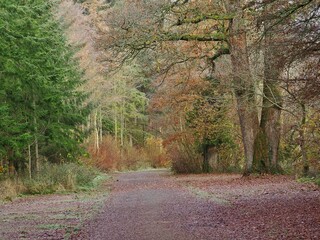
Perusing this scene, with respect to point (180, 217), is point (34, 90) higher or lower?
higher

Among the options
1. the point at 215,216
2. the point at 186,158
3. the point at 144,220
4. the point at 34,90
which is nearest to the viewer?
the point at 144,220

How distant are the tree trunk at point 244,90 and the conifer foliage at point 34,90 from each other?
7770 millimetres

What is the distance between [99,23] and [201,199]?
12.7 m

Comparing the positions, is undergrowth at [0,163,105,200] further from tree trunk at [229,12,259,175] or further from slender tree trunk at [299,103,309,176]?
slender tree trunk at [299,103,309,176]

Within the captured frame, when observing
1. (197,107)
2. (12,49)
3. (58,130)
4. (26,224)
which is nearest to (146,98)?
(197,107)

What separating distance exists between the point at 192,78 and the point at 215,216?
797 inches

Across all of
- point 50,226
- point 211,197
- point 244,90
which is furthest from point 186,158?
point 50,226

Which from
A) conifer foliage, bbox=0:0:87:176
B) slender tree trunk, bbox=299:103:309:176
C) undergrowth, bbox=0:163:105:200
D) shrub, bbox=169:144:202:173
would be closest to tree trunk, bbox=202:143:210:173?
shrub, bbox=169:144:202:173

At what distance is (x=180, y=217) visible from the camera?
12562mm

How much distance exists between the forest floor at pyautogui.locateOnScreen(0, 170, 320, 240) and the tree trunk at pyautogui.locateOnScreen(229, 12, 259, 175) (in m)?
5.05

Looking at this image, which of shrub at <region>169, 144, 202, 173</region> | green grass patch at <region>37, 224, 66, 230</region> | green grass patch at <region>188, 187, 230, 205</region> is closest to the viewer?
green grass patch at <region>37, 224, 66, 230</region>

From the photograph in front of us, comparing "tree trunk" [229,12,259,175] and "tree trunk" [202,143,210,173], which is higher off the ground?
"tree trunk" [229,12,259,175]

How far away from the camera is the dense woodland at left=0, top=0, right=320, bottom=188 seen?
1252 centimetres

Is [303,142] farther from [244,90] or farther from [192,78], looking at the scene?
[192,78]
